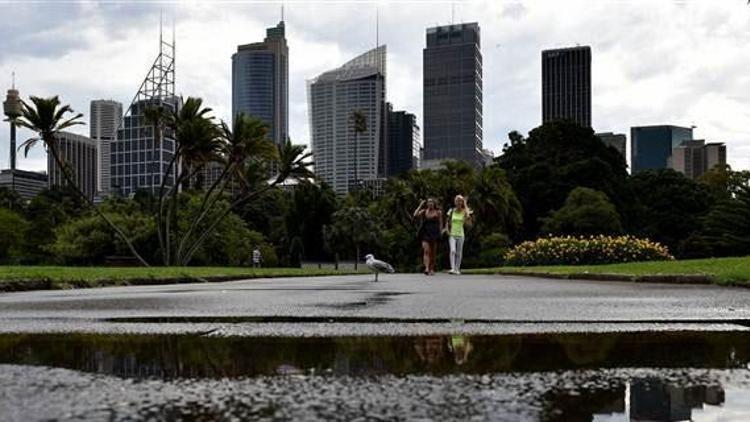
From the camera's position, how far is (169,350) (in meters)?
3.81

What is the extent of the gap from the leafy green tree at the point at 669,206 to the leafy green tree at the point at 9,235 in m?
47.9

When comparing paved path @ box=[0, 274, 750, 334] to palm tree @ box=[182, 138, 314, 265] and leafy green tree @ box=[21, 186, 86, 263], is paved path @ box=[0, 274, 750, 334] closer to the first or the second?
palm tree @ box=[182, 138, 314, 265]

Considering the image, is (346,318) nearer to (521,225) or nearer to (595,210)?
(595,210)

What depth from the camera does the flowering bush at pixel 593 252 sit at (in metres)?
23.1

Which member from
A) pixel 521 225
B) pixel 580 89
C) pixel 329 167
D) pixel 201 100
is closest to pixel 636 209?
pixel 521 225

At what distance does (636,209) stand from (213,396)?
64371 millimetres

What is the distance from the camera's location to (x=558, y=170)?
6178 cm

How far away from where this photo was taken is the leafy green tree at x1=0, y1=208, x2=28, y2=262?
58719mm

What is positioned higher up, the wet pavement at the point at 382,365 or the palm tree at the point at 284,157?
the palm tree at the point at 284,157

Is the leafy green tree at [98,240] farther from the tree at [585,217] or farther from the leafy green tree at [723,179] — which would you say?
the leafy green tree at [723,179]

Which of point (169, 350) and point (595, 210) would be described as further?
point (595, 210)

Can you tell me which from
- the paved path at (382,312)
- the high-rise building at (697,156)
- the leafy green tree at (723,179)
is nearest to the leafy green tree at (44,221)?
the paved path at (382,312)

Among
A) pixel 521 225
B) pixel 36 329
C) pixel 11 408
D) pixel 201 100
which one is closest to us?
pixel 11 408

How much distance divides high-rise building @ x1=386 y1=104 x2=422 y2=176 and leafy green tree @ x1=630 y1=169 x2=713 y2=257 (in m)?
92.9
